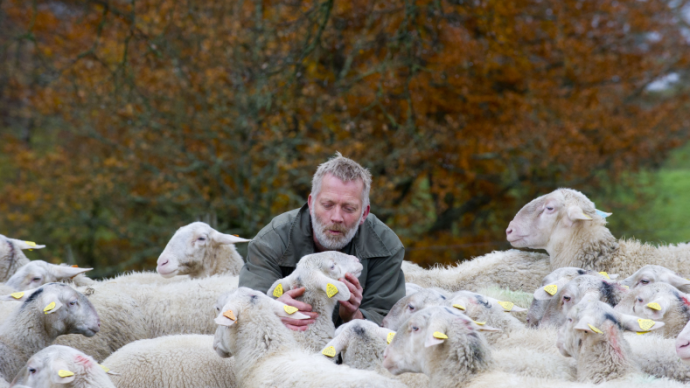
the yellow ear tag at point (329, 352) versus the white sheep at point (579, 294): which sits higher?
the white sheep at point (579, 294)

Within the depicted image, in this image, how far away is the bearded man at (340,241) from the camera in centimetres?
467

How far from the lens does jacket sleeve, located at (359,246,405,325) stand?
485cm

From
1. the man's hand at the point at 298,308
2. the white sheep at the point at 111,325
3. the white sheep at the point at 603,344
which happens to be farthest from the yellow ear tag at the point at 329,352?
the white sheep at the point at 111,325

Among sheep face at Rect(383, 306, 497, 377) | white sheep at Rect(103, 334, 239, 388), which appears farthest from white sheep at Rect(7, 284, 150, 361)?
sheep face at Rect(383, 306, 497, 377)

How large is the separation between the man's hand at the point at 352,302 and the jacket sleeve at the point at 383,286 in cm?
21

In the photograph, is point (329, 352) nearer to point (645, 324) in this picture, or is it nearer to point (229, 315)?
point (229, 315)

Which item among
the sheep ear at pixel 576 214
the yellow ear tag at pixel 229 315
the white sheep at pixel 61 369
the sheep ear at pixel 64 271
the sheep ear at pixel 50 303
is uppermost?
the sheep ear at pixel 576 214

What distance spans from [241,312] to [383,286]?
1301mm

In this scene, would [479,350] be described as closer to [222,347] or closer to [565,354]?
[565,354]

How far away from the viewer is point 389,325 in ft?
14.7

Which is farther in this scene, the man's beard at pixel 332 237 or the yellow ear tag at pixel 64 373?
the man's beard at pixel 332 237

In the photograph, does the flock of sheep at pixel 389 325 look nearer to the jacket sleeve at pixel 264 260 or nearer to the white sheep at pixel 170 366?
the white sheep at pixel 170 366

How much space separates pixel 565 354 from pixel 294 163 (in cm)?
702

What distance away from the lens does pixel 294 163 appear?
10.4m
